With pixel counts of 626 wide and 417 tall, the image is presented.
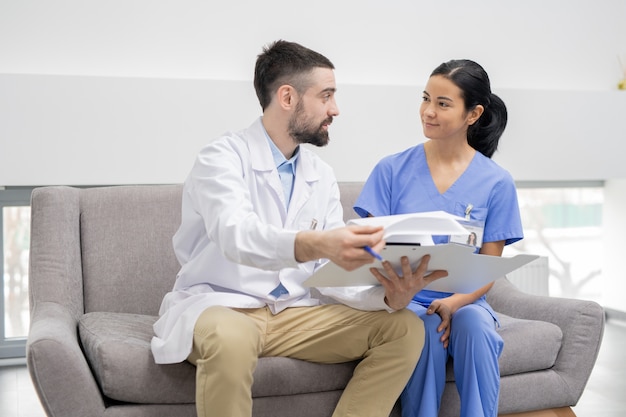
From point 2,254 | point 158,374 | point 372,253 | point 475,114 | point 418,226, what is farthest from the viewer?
point 2,254

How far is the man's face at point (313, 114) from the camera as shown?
225 cm

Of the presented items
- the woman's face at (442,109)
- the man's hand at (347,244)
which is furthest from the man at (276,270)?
the woman's face at (442,109)

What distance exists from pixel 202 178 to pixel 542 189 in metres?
3.00

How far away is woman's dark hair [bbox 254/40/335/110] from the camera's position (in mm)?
2266

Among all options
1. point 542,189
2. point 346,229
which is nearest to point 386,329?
point 346,229

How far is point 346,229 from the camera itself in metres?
1.64

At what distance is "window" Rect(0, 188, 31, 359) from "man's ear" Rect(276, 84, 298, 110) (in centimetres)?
173

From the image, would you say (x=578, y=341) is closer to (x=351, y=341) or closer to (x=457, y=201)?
(x=457, y=201)

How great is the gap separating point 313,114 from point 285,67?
164mm

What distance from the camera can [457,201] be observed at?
7.57 feet

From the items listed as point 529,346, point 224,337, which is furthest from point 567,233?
point 224,337

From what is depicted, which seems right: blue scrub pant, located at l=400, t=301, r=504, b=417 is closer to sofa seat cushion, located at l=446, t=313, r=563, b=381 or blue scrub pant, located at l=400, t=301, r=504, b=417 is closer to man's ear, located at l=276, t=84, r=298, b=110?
sofa seat cushion, located at l=446, t=313, r=563, b=381

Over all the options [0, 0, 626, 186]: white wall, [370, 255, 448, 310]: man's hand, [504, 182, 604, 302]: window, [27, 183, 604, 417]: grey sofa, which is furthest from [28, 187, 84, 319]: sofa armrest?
[504, 182, 604, 302]: window

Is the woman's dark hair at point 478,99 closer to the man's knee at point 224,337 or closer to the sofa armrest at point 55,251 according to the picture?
the man's knee at point 224,337
